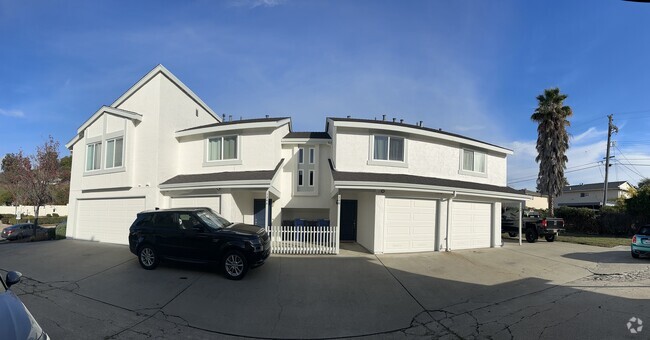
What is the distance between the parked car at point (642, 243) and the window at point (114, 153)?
71.8 feet

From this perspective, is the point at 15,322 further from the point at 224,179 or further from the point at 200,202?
the point at 200,202

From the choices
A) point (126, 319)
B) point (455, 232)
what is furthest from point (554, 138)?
point (126, 319)

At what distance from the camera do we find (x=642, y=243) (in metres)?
11.9

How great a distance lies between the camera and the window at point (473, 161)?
16016 mm

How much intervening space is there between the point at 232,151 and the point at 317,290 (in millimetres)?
9042

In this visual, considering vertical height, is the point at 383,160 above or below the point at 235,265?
above

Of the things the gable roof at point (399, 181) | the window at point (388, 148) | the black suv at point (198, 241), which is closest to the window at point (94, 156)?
the black suv at point (198, 241)

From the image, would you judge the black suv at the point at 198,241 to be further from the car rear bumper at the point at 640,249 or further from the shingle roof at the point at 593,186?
the shingle roof at the point at 593,186

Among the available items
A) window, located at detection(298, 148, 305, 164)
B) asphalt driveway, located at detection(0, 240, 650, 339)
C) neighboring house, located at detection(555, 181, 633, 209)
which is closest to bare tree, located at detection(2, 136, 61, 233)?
asphalt driveway, located at detection(0, 240, 650, 339)

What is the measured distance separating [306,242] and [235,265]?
12.8ft

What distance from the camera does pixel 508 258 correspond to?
1208 cm

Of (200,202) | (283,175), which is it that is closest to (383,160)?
(283,175)

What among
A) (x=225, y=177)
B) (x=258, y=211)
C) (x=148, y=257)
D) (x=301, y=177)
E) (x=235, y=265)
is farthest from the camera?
(x=301, y=177)

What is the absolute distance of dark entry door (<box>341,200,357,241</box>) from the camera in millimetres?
15922
